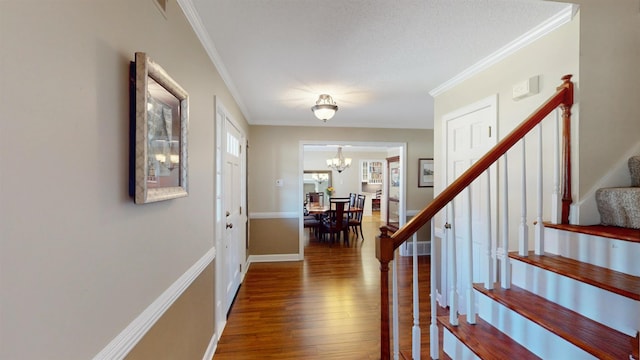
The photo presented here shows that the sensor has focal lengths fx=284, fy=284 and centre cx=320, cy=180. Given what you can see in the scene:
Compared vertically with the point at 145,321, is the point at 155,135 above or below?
above

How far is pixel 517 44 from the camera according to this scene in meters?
1.96

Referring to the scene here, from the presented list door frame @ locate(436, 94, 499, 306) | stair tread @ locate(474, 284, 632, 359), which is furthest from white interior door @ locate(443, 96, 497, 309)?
stair tread @ locate(474, 284, 632, 359)

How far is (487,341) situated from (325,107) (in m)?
2.32

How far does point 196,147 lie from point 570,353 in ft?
6.97

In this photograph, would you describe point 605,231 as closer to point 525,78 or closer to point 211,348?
point 525,78

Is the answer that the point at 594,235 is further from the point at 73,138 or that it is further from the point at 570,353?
the point at 73,138

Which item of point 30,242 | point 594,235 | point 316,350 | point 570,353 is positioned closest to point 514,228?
point 594,235

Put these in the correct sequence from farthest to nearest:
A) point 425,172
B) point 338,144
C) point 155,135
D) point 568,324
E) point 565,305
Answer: point 425,172 < point 338,144 < point 565,305 < point 568,324 < point 155,135

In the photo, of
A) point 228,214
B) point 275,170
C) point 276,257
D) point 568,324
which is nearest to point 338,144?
point 275,170

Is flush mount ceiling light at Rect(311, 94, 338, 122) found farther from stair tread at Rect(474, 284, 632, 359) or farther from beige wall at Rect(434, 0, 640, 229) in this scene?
stair tread at Rect(474, 284, 632, 359)

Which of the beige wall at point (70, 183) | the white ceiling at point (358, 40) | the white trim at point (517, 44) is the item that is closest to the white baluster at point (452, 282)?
the white ceiling at point (358, 40)

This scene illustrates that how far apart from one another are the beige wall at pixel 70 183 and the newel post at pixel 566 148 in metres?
2.16

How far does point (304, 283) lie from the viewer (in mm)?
3523

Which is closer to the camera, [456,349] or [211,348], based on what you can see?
[456,349]
